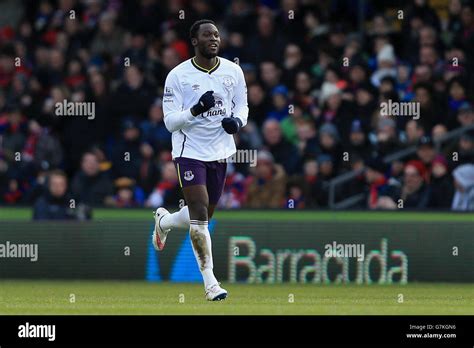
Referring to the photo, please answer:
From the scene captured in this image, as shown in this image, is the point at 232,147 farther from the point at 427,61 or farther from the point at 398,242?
the point at 427,61

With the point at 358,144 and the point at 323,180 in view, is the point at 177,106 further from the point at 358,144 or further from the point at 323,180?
the point at 358,144

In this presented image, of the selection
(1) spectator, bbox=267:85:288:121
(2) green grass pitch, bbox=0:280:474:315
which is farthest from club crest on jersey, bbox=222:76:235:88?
(1) spectator, bbox=267:85:288:121

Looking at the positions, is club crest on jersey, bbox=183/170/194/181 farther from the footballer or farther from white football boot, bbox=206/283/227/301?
white football boot, bbox=206/283/227/301

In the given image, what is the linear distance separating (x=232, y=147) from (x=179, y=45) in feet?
28.5

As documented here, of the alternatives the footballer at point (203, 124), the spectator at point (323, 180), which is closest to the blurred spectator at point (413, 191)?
the spectator at point (323, 180)

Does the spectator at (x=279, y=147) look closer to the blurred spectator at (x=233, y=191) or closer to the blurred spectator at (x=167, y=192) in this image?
the blurred spectator at (x=233, y=191)

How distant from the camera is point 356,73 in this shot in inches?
803

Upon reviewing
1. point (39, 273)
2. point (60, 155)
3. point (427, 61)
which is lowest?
point (39, 273)

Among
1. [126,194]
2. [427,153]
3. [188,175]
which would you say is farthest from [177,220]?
[427,153]

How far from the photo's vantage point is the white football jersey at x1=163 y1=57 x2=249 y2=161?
1363cm

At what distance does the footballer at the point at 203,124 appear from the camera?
44.2 feet

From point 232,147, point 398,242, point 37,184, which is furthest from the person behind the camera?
point 37,184

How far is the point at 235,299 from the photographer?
1452 centimetres
